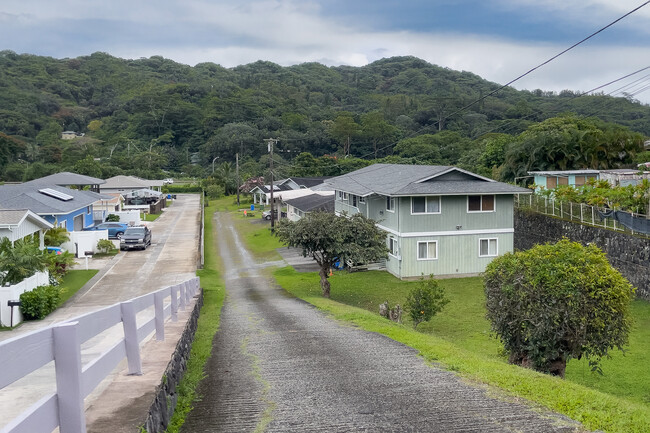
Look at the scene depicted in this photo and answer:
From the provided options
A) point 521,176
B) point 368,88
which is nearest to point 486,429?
point 521,176

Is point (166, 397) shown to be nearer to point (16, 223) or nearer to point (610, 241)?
point (16, 223)

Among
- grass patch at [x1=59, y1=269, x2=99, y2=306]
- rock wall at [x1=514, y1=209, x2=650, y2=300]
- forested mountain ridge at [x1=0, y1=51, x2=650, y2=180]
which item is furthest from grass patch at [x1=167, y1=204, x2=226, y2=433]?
forested mountain ridge at [x1=0, y1=51, x2=650, y2=180]

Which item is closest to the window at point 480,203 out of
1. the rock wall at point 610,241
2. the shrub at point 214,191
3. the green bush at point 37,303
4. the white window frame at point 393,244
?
the rock wall at point 610,241

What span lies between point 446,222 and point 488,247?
9.71ft

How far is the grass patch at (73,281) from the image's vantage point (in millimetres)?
26669

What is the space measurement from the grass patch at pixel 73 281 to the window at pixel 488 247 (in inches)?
812

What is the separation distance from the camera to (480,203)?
33812 mm

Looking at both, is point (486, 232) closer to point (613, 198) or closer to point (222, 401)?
point (613, 198)

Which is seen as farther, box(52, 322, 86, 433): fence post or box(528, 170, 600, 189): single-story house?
box(528, 170, 600, 189): single-story house

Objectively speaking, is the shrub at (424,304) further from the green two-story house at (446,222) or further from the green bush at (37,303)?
the green bush at (37,303)

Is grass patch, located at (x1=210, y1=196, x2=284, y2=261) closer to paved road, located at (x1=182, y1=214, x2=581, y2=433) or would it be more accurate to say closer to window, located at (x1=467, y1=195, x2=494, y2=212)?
window, located at (x1=467, y1=195, x2=494, y2=212)

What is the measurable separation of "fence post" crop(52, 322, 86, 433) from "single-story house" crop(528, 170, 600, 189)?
46.0 meters

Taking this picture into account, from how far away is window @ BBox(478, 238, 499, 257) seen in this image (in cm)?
3397

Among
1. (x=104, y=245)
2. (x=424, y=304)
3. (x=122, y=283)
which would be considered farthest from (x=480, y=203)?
(x=104, y=245)
